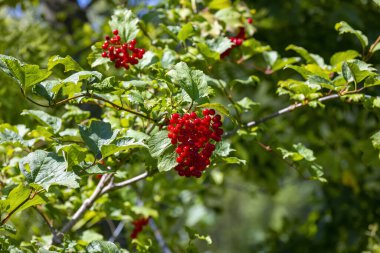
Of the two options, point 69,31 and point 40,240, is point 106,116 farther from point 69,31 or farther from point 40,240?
point 69,31

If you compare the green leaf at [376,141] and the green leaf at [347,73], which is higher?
the green leaf at [347,73]

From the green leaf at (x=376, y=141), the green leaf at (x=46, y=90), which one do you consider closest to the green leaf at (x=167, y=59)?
the green leaf at (x=46, y=90)

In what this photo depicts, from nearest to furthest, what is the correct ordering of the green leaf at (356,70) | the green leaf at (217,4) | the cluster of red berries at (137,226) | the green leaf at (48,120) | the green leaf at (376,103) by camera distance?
the green leaf at (356,70) → the green leaf at (376,103) → the green leaf at (48,120) → the green leaf at (217,4) → the cluster of red berries at (137,226)

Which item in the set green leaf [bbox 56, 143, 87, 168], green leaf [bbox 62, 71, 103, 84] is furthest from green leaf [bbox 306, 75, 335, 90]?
green leaf [bbox 56, 143, 87, 168]

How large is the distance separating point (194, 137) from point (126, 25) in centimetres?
73

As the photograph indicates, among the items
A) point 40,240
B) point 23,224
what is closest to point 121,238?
point 23,224

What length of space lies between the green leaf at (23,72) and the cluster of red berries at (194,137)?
1.56 feet

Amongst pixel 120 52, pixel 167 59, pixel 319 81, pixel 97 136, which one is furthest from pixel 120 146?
pixel 319 81

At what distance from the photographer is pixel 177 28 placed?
233 cm

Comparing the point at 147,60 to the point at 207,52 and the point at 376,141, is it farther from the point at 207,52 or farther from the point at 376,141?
the point at 376,141

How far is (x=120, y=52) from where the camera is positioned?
2.01 m

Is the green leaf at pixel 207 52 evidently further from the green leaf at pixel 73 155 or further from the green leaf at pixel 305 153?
the green leaf at pixel 73 155

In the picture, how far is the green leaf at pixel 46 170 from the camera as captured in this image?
4.97 feet

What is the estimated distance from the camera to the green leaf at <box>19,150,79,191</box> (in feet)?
4.97
